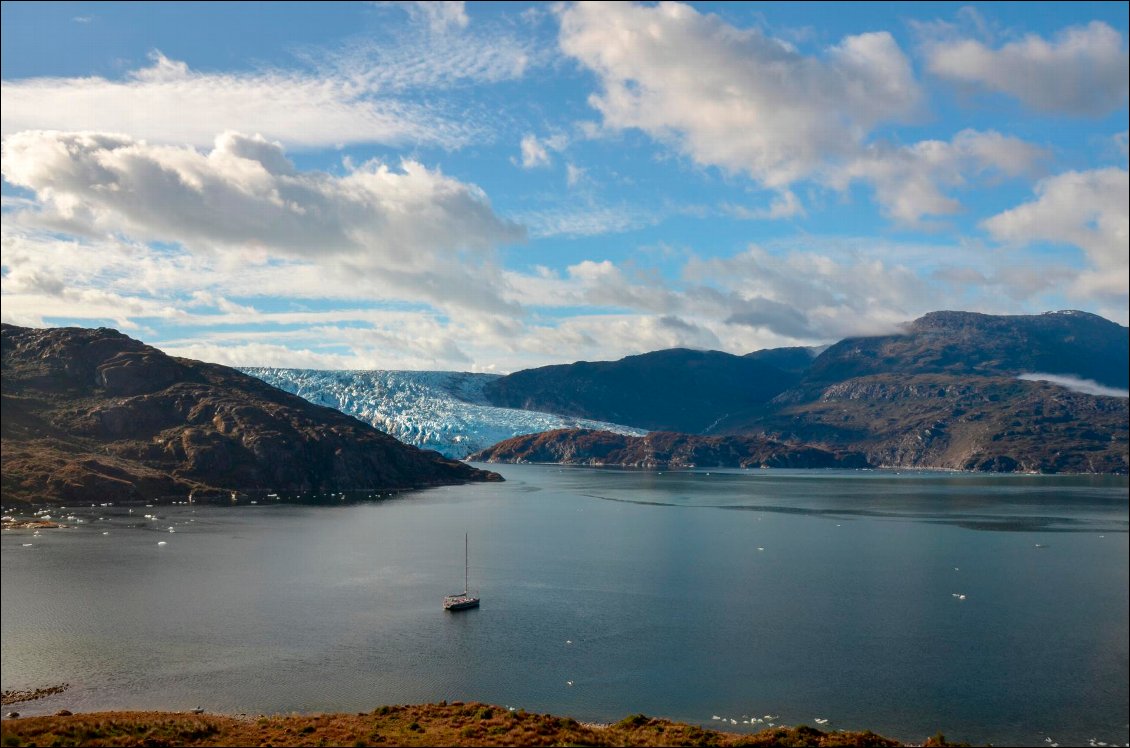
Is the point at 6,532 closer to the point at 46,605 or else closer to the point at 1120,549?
the point at 46,605

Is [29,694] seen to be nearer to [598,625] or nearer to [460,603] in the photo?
[460,603]

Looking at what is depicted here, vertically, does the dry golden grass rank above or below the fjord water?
above

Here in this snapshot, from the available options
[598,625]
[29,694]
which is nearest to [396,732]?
[29,694]

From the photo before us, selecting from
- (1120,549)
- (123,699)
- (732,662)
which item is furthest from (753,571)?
(123,699)

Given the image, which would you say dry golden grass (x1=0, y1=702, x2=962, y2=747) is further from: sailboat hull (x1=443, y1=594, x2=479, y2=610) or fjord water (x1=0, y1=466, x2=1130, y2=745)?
sailboat hull (x1=443, y1=594, x2=479, y2=610)

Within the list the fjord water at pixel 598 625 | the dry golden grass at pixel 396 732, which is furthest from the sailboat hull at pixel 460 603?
the dry golden grass at pixel 396 732

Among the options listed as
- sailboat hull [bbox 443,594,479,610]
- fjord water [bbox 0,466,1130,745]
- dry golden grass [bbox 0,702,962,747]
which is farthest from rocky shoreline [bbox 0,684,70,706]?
sailboat hull [bbox 443,594,479,610]
